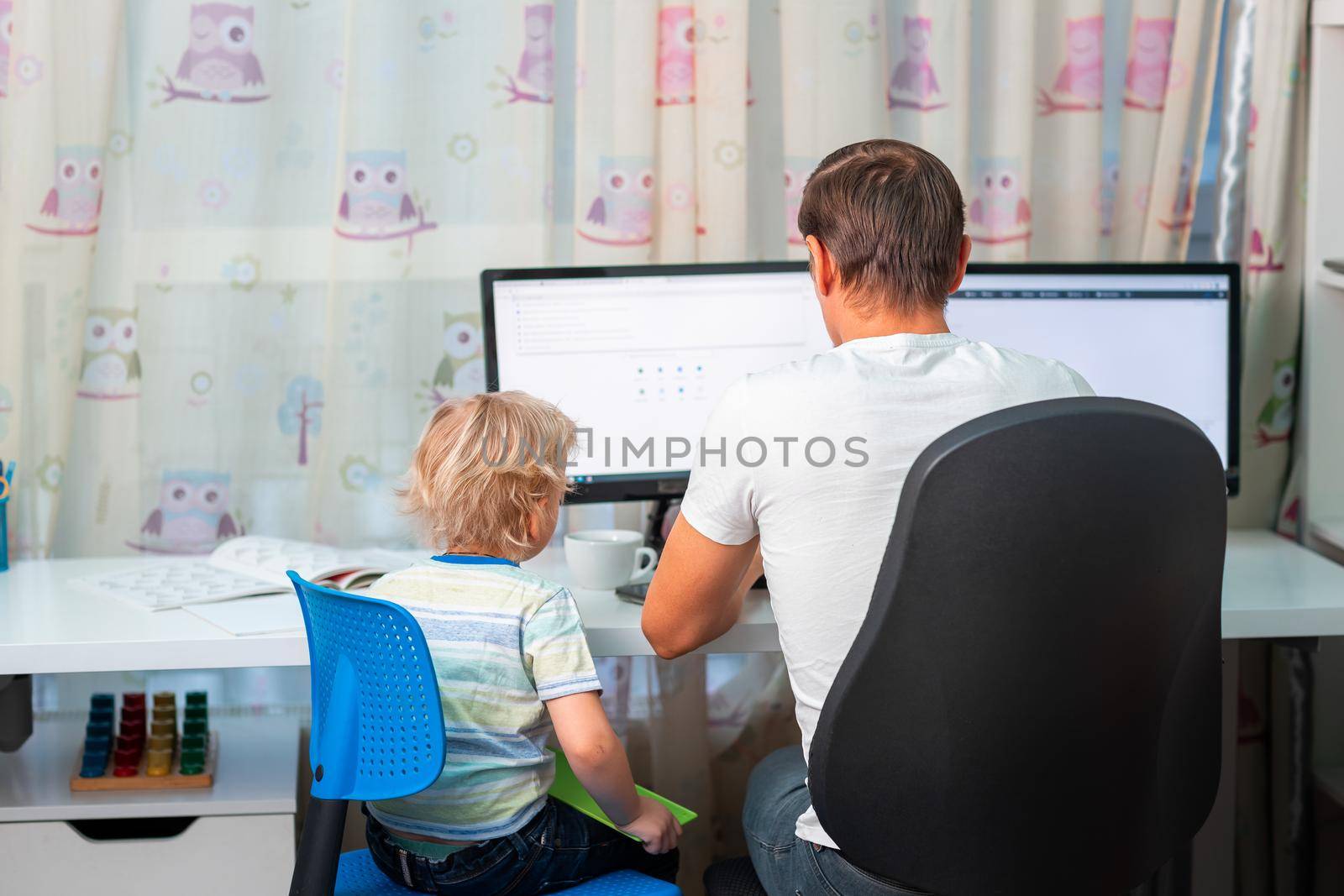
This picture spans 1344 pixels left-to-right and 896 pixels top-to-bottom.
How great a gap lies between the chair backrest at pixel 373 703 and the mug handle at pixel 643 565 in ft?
1.61

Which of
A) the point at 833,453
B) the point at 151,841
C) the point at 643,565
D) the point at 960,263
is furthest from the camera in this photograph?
the point at 643,565

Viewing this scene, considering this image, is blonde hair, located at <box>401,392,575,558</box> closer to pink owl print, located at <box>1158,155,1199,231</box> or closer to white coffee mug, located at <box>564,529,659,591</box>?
white coffee mug, located at <box>564,529,659,591</box>

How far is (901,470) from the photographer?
96 centimetres

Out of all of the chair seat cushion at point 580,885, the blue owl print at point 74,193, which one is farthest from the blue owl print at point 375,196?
the chair seat cushion at point 580,885

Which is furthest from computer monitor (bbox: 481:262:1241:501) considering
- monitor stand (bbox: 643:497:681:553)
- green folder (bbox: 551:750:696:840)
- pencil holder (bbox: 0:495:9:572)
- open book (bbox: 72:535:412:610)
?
pencil holder (bbox: 0:495:9:572)

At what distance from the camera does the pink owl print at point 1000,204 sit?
5.98 ft

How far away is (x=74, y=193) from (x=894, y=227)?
120 centimetres

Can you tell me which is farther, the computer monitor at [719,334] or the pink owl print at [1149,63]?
the pink owl print at [1149,63]

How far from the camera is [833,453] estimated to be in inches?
37.8

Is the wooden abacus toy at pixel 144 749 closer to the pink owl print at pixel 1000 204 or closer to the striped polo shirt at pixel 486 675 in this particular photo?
the striped polo shirt at pixel 486 675

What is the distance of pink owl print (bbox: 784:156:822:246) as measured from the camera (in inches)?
70.2

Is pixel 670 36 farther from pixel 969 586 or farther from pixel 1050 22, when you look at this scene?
pixel 969 586

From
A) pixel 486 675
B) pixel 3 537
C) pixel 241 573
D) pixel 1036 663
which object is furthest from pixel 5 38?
pixel 1036 663

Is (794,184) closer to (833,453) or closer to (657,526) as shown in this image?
(657,526)
